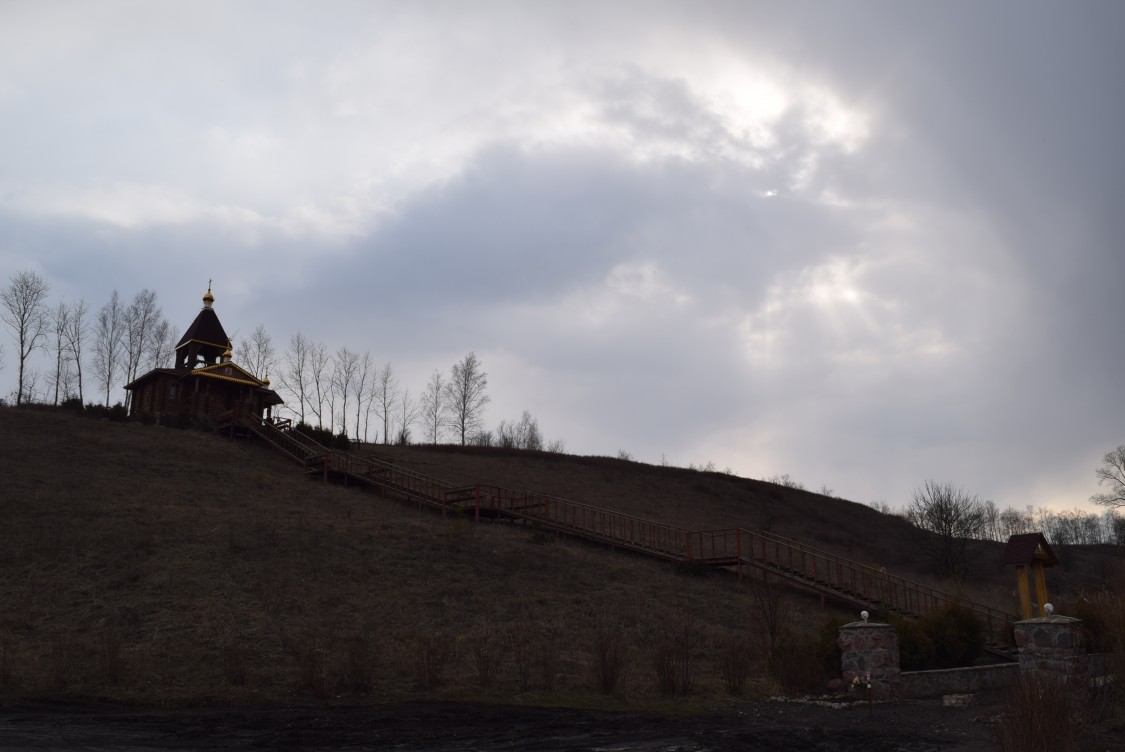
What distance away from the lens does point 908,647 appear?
1579 cm

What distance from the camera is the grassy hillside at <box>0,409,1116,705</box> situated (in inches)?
600

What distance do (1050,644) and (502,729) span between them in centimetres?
793

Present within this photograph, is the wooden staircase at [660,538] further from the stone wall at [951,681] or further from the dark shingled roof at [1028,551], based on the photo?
the stone wall at [951,681]

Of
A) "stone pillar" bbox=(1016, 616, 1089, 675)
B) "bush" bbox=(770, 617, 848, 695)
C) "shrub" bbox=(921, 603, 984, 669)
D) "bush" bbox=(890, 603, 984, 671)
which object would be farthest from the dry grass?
"stone pillar" bbox=(1016, 616, 1089, 675)

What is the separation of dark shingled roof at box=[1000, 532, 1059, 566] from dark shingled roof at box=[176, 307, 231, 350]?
43.1 m

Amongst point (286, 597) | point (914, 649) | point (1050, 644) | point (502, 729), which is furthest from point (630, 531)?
point (502, 729)

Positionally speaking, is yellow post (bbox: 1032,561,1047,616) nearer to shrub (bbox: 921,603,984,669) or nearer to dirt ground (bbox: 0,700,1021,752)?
shrub (bbox: 921,603,984,669)

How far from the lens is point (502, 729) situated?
11.5 m

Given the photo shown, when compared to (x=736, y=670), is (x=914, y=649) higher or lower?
higher

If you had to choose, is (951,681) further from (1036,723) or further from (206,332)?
(206,332)

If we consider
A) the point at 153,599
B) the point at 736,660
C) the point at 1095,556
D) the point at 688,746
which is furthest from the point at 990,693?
the point at 1095,556

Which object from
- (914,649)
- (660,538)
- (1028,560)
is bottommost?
(914,649)

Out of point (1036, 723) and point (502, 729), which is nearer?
point (1036, 723)

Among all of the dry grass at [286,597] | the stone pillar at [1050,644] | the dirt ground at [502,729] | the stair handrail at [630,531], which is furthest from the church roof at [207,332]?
the stone pillar at [1050,644]
